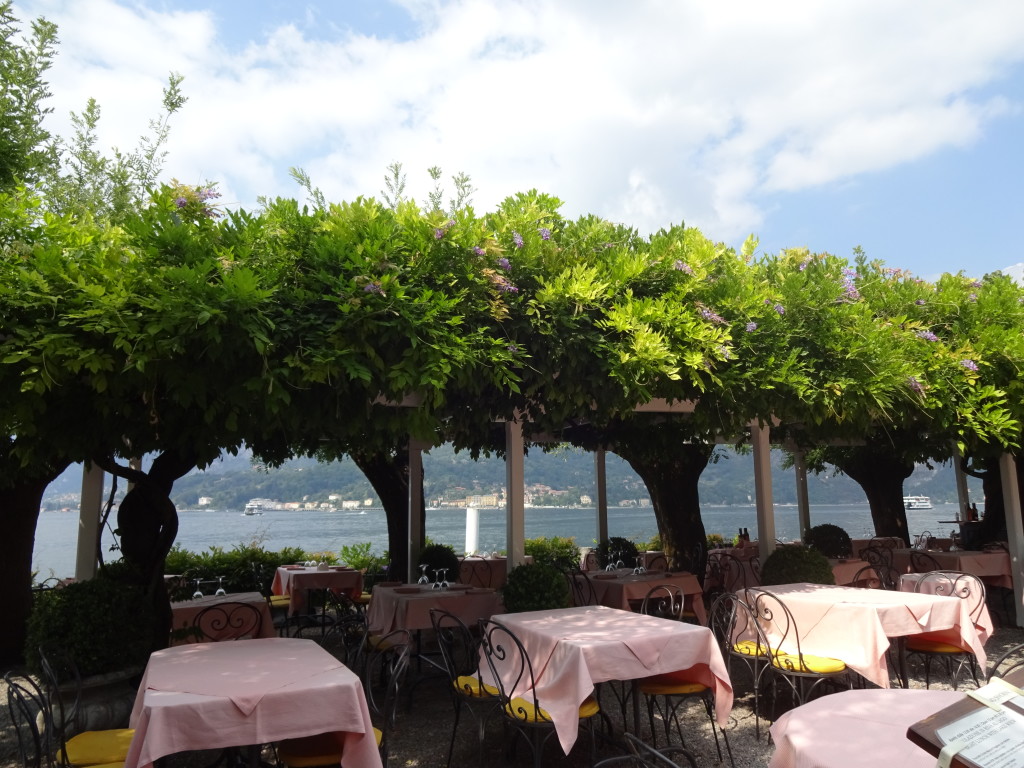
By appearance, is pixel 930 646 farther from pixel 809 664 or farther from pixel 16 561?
pixel 16 561

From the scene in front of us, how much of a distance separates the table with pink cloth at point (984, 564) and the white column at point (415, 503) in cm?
730

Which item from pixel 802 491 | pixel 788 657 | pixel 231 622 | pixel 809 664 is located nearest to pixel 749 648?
pixel 788 657

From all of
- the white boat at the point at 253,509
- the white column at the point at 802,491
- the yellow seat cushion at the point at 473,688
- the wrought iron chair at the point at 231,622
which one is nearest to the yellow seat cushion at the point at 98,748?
the yellow seat cushion at the point at 473,688

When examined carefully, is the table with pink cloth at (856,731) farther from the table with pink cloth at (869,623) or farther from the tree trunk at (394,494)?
the tree trunk at (394,494)

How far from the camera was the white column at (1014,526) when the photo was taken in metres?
9.40

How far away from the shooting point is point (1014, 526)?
31.3ft

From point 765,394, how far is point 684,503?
19.8ft

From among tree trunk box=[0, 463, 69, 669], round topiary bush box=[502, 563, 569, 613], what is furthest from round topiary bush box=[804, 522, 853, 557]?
tree trunk box=[0, 463, 69, 669]

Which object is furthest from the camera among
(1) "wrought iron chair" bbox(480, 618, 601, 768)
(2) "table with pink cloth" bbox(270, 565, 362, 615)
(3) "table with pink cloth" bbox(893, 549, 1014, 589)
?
(2) "table with pink cloth" bbox(270, 565, 362, 615)

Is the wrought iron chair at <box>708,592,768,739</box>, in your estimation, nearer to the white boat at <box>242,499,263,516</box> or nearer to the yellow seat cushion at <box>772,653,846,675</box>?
the yellow seat cushion at <box>772,653,846,675</box>

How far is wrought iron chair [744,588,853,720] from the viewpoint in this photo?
5.06m

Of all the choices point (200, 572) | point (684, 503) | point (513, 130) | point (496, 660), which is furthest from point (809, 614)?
point (200, 572)

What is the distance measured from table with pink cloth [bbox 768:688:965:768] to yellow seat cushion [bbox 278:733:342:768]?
2.29 m

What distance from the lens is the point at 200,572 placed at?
11.6 metres
